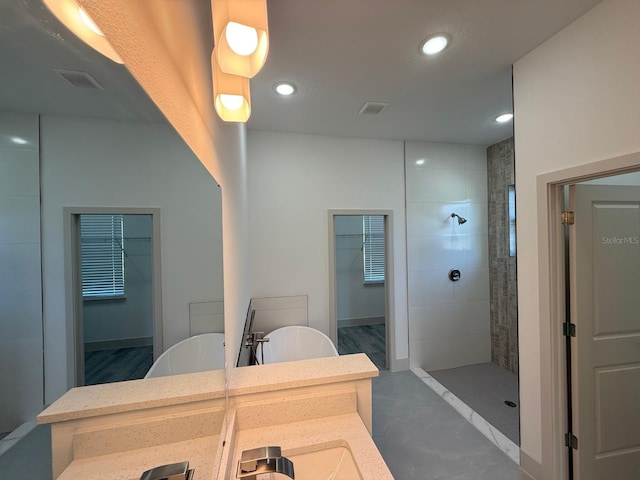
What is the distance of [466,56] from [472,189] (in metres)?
2.08

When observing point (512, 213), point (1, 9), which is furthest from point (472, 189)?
point (1, 9)

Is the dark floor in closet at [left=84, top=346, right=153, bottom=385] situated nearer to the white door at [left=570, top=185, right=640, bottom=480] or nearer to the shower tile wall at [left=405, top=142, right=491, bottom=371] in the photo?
the white door at [left=570, top=185, right=640, bottom=480]

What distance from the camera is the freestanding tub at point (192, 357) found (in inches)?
27.3

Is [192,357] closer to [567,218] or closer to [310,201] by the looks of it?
[567,218]

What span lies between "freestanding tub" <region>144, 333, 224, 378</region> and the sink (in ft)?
1.56

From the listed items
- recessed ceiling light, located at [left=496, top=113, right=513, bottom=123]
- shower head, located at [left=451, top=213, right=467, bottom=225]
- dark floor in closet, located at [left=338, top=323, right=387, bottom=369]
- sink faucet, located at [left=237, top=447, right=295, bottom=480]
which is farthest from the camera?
dark floor in closet, located at [left=338, top=323, right=387, bottom=369]

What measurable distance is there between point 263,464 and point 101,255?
75cm

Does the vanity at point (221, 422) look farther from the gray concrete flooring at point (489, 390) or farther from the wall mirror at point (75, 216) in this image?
the gray concrete flooring at point (489, 390)

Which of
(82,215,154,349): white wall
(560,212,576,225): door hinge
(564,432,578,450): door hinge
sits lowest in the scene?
(564,432,578,450): door hinge

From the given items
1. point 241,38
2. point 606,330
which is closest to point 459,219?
point 606,330

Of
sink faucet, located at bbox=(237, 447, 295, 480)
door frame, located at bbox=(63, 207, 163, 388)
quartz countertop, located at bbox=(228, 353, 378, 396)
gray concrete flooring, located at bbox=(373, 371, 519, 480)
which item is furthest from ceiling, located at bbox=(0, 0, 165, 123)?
gray concrete flooring, located at bbox=(373, 371, 519, 480)

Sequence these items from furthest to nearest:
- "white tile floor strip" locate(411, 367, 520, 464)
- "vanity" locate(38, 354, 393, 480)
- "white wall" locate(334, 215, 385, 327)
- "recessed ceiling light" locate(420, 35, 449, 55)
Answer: "white wall" locate(334, 215, 385, 327) → "white tile floor strip" locate(411, 367, 520, 464) → "recessed ceiling light" locate(420, 35, 449, 55) → "vanity" locate(38, 354, 393, 480)

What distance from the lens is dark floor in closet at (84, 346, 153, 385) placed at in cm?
45

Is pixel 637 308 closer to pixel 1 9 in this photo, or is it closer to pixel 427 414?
pixel 427 414
